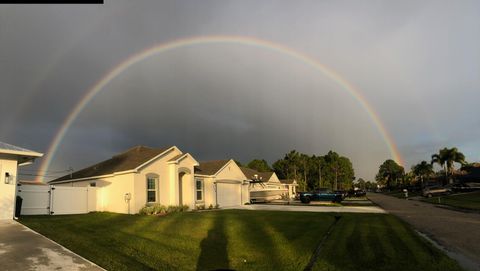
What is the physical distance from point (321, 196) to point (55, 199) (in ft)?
87.0

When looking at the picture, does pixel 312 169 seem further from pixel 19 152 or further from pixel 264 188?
pixel 19 152

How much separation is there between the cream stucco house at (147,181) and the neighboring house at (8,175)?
7392 mm

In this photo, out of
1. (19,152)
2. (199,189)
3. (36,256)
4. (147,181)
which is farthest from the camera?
(199,189)

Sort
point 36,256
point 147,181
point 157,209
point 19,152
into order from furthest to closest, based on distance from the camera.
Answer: point 147,181 → point 157,209 → point 19,152 → point 36,256

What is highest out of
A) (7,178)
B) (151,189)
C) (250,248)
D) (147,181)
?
(7,178)

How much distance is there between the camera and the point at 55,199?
22656 millimetres

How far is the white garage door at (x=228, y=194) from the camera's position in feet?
107

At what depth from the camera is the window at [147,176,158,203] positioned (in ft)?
78.8

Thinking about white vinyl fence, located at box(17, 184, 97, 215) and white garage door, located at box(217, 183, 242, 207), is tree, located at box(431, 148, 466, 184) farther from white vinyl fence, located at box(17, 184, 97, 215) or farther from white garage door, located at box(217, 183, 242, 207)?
white vinyl fence, located at box(17, 184, 97, 215)

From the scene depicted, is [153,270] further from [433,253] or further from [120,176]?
[120,176]

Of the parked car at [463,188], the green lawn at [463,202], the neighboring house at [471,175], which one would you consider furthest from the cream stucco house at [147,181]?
the neighboring house at [471,175]

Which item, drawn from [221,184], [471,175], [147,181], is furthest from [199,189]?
[471,175]

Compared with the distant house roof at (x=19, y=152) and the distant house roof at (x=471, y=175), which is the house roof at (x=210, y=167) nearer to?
the distant house roof at (x=19, y=152)

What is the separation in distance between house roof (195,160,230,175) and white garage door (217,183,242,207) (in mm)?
1517
